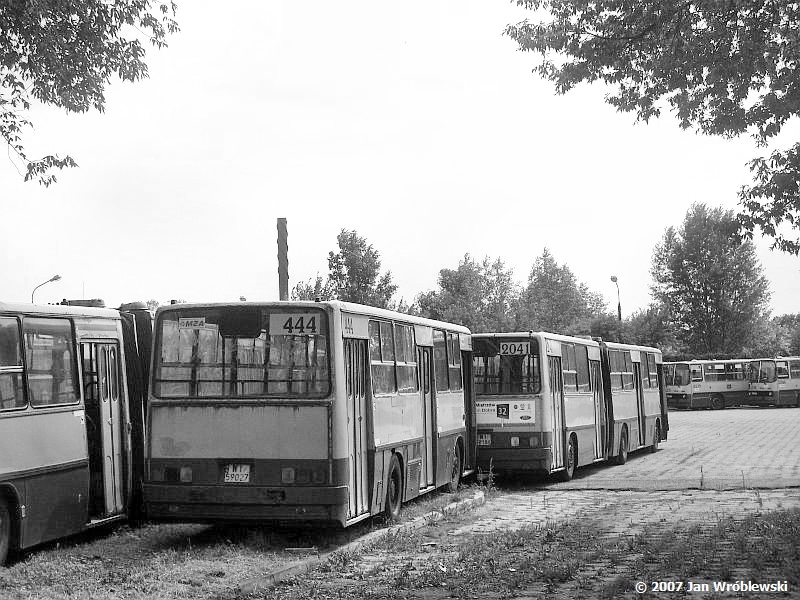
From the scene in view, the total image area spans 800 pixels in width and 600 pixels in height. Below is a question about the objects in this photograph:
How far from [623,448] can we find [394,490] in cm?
1352

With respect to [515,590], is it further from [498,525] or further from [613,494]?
[613,494]

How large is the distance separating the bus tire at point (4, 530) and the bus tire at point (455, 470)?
8447 mm

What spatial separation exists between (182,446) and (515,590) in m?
4.87

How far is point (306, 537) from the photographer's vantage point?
13281 millimetres

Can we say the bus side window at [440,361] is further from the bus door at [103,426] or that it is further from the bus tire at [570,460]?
the bus door at [103,426]

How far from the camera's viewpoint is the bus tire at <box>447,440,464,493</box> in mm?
18547

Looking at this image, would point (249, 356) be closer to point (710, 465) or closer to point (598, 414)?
point (598, 414)

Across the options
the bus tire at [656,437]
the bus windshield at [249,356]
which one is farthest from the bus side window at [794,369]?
the bus windshield at [249,356]

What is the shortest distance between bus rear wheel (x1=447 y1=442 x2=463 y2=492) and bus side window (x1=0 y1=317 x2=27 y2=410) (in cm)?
840

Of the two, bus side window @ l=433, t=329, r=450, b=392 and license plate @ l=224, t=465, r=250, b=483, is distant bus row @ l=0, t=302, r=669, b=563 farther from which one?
bus side window @ l=433, t=329, r=450, b=392

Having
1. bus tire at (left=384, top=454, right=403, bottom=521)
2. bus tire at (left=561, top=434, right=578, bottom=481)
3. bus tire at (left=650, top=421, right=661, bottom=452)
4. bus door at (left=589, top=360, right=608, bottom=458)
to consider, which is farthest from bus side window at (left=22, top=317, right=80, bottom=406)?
bus tire at (left=650, top=421, right=661, bottom=452)

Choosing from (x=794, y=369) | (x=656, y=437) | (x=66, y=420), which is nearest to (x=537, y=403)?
(x=66, y=420)

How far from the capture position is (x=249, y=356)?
12914 mm

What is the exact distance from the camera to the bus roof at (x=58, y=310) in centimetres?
1180
